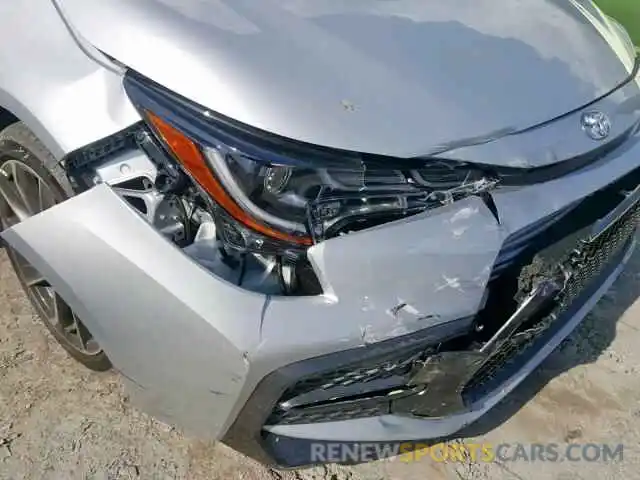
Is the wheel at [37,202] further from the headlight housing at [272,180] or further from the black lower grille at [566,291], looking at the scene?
the black lower grille at [566,291]

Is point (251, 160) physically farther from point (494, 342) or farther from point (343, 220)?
point (494, 342)

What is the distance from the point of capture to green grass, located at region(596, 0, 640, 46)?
4516mm

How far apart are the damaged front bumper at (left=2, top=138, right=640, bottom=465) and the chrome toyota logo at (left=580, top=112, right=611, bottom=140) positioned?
0.10 metres

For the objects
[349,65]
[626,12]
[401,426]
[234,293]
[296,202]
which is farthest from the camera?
[626,12]

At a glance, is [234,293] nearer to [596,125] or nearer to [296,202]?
[296,202]

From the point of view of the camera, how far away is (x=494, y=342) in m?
1.96

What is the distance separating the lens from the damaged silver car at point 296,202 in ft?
5.74

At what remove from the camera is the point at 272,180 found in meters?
1.81

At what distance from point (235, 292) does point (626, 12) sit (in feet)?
12.4

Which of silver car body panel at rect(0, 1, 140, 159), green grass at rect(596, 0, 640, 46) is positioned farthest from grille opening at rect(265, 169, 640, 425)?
green grass at rect(596, 0, 640, 46)

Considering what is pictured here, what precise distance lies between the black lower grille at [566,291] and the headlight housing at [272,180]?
45 cm

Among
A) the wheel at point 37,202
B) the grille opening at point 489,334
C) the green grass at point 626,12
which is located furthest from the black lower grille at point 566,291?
the green grass at point 626,12

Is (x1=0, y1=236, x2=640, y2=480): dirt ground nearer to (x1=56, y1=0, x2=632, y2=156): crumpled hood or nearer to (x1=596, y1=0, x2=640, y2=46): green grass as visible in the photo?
(x1=56, y1=0, x2=632, y2=156): crumpled hood

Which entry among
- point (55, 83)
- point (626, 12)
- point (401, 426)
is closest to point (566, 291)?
point (401, 426)
